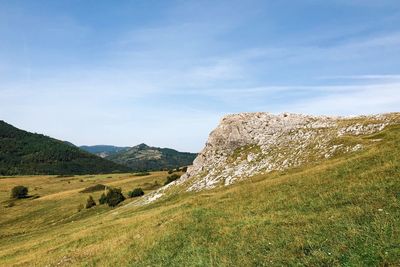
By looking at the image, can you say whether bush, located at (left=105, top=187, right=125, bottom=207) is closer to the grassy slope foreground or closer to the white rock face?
the white rock face

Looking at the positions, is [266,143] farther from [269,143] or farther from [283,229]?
[283,229]

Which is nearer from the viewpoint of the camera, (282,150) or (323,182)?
(323,182)

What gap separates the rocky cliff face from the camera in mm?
45094

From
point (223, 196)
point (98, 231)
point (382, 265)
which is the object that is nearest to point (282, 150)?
point (223, 196)

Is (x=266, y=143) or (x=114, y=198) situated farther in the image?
(x=114, y=198)

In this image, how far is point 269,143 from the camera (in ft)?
174

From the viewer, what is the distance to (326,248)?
1415cm

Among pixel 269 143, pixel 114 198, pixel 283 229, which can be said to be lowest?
pixel 114 198

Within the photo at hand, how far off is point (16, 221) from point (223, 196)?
71459 mm

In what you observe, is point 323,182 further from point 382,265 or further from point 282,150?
point 282,150

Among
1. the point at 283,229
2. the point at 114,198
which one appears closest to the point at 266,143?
the point at 114,198

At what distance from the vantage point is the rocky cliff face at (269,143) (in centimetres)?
4509

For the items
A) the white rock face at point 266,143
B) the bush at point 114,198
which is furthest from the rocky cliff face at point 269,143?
the bush at point 114,198

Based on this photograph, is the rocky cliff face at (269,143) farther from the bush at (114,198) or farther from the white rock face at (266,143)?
the bush at (114,198)
